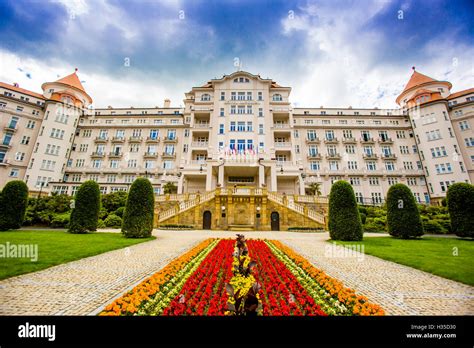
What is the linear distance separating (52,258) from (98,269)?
249 centimetres

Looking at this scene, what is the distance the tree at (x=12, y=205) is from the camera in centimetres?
1572

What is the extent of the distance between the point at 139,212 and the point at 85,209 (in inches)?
192

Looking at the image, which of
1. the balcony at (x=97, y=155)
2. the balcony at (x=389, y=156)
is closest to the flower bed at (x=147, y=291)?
the balcony at (x=97, y=155)

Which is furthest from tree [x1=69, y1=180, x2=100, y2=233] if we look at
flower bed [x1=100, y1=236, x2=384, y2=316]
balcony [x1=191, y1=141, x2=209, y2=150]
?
balcony [x1=191, y1=141, x2=209, y2=150]

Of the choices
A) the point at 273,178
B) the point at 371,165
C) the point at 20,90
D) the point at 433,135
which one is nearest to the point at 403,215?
the point at 273,178

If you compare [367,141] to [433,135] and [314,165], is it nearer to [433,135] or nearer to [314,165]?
[433,135]

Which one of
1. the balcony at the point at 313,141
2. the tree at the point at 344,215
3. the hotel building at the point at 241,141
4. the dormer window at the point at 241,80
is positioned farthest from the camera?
the balcony at the point at 313,141

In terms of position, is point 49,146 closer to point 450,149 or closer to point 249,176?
point 249,176

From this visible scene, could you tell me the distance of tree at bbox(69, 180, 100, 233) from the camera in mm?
15320

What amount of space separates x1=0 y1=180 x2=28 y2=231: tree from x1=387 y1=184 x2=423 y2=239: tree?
3055 centimetres

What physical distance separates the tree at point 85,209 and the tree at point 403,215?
24028 mm

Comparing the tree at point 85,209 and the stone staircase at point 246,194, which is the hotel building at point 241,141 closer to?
the stone staircase at point 246,194

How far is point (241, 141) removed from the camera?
35.4m
